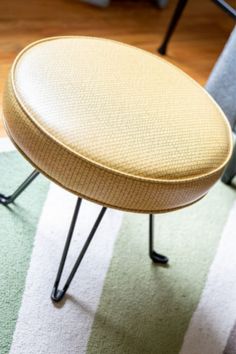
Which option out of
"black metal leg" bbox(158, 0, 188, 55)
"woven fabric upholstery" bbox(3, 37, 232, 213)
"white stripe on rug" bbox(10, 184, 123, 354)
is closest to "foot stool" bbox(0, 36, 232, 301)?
"woven fabric upholstery" bbox(3, 37, 232, 213)

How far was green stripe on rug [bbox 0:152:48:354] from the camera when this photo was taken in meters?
0.83

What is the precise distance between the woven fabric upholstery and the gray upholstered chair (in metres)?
0.36

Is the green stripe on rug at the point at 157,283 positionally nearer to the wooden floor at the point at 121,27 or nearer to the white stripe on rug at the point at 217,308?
the white stripe on rug at the point at 217,308

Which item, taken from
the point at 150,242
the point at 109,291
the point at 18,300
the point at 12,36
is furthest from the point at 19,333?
the point at 12,36

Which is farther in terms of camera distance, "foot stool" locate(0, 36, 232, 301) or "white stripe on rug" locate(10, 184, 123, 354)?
"white stripe on rug" locate(10, 184, 123, 354)

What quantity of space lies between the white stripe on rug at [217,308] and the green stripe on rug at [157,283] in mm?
14

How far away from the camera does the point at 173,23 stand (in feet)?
5.25

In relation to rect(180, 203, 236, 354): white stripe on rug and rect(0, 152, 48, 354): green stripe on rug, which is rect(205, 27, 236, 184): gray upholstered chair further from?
rect(0, 152, 48, 354): green stripe on rug

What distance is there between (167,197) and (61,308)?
0.33m

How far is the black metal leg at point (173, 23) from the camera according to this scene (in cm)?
158

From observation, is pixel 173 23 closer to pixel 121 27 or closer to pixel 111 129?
pixel 121 27

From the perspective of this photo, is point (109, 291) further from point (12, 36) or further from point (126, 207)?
point (12, 36)

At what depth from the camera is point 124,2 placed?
1.90m

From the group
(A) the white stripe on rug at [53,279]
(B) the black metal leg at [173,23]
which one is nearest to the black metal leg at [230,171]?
(A) the white stripe on rug at [53,279]
